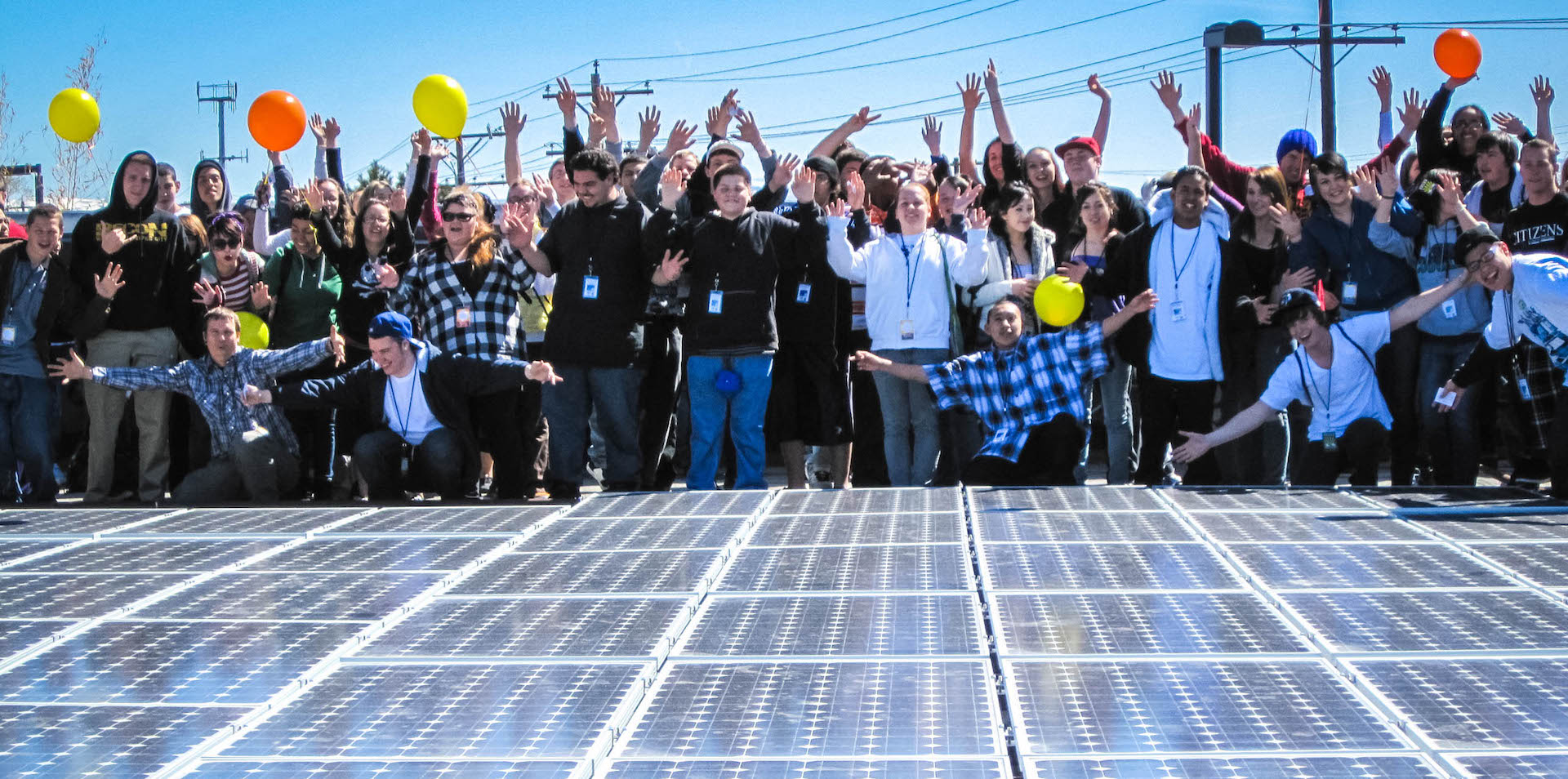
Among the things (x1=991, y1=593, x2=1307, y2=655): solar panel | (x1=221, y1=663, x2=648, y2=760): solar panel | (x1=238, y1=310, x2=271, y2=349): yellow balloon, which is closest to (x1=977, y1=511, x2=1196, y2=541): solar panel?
(x1=991, y1=593, x2=1307, y2=655): solar panel

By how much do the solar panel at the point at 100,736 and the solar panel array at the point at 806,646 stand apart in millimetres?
12

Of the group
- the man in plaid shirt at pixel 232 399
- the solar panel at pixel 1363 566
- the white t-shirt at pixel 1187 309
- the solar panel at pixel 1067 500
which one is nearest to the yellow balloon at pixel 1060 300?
the white t-shirt at pixel 1187 309

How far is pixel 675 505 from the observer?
6891 millimetres

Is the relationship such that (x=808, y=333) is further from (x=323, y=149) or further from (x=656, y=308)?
(x=323, y=149)

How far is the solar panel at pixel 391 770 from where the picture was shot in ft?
10.0

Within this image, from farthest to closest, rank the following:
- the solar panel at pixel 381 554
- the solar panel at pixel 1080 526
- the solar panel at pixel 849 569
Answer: the solar panel at pixel 1080 526, the solar panel at pixel 381 554, the solar panel at pixel 849 569

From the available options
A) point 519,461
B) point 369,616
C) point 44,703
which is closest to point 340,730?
point 44,703

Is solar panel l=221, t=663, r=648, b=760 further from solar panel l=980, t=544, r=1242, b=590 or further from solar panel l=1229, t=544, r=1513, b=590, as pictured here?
solar panel l=1229, t=544, r=1513, b=590

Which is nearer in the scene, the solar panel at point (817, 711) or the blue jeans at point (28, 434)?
the solar panel at point (817, 711)

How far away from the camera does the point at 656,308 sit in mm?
9516

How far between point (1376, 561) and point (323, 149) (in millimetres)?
8088

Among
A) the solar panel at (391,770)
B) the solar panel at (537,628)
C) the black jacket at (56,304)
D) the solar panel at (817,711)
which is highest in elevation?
the black jacket at (56,304)

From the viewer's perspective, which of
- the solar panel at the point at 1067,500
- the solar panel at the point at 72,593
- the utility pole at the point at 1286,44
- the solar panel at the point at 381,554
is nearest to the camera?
the solar panel at the point at 72,593

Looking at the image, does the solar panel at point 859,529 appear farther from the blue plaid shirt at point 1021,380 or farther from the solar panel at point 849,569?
the blue plaid shirt at point 1021,380
